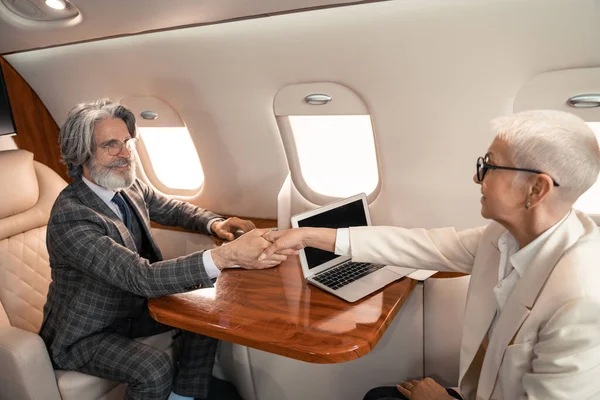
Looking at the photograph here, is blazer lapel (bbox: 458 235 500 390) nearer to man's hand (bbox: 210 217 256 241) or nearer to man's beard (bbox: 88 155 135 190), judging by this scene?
man's hand (bbox: 210 217 256 241)

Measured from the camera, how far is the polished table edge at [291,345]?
1.39m

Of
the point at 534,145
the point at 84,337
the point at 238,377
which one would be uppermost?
the point at 534,145

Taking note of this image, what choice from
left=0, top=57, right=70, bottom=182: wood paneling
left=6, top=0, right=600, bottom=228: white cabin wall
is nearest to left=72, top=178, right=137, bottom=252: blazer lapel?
left=6, top=0, right=600, bottom=228: white cabin wall

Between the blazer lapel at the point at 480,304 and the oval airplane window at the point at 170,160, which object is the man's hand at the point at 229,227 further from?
the blazer lapel at the point at 480,304

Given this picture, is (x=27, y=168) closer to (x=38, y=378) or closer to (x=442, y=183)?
(x=38, y=378)

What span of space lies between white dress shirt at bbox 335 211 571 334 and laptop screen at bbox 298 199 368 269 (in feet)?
2.35

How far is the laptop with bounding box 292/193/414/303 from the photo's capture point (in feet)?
5.82

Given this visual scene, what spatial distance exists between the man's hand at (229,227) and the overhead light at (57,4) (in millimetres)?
1181

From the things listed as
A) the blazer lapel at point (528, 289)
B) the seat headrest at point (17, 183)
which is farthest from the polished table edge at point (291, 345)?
the seat headrest at point (17, 183)

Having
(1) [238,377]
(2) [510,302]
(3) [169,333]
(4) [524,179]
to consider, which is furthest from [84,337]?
(4) [524,179]

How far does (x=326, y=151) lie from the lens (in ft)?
8.65

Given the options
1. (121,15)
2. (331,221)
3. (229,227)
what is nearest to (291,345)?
(331,221)

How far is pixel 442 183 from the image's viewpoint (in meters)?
2.14

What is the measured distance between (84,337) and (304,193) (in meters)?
1.33
